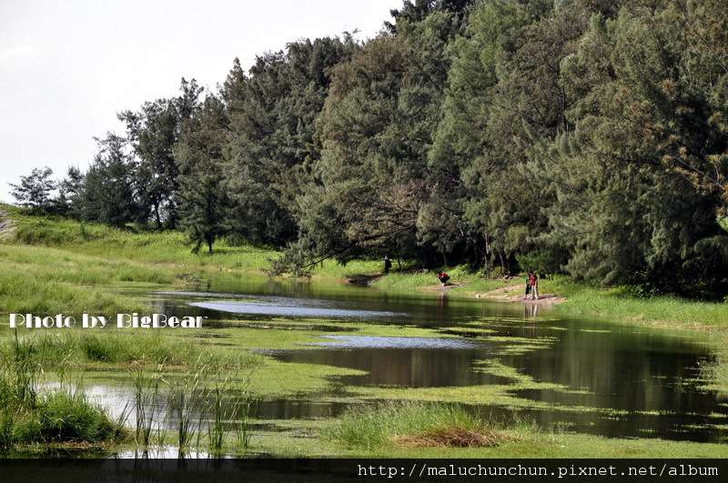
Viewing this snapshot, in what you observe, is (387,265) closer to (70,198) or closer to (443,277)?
(443,277)

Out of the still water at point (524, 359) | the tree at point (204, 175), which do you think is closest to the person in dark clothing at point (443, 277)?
the still water at point (524, 359)

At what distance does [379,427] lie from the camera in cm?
1766

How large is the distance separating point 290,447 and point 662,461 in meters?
5.78

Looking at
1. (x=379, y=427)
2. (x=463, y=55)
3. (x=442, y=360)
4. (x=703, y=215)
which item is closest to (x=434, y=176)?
(x=463, y=55)

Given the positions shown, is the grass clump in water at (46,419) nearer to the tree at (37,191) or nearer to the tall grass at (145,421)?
the tall grass at (145,421)

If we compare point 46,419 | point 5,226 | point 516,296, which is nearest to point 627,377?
point 46,419

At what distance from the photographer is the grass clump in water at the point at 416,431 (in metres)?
17.3

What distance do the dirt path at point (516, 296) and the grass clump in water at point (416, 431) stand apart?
45.4m

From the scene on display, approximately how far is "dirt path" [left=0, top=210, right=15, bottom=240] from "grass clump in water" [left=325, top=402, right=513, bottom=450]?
96956 mm

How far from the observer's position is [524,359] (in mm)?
31844

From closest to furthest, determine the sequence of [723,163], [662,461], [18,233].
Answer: [662,461] → [723,163] → [18,233]

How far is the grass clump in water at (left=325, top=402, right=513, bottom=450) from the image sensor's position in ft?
56.9

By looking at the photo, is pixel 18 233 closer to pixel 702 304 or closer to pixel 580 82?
pixel 580 82

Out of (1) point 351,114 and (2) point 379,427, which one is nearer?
(2) point 379,427
